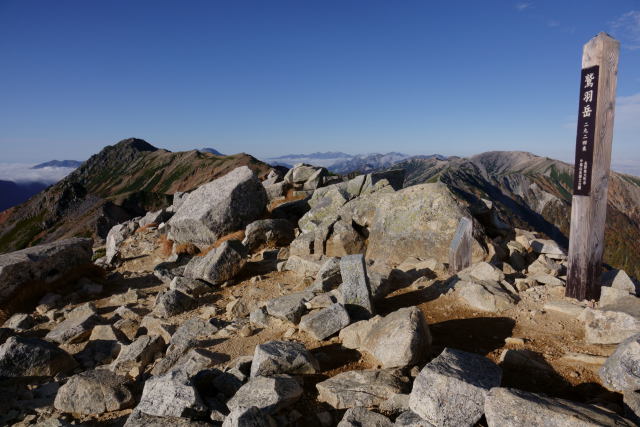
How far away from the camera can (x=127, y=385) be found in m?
6.83

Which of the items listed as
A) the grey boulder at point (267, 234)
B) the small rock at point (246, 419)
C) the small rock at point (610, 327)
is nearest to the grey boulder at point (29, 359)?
the small rock at point (246, 419)

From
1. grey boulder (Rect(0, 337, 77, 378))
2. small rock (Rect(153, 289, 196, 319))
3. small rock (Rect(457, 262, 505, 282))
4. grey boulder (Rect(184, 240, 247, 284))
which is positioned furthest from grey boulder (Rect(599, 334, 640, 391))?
grey boulder (Rect(0, 337, 77, 378))

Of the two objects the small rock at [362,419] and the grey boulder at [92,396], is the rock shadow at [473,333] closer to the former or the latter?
the small rock at [362,419]

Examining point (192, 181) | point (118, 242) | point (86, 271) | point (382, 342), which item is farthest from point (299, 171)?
point (192, 181)

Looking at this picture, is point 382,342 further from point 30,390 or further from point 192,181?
point 192,181

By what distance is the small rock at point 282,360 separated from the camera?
6230 mm

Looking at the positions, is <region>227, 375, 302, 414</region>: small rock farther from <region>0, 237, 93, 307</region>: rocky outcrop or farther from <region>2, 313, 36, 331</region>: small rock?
<region>0, 237, 93, 307</region>: rocky outcrop

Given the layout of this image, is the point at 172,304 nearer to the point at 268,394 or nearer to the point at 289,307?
the point at 289,307

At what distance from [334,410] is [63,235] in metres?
84.0

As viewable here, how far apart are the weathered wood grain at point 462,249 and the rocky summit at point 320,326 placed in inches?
5.9

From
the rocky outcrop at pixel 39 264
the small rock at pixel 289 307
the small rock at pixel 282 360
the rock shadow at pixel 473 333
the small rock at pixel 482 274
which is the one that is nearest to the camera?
the small rock at pixel 282 360

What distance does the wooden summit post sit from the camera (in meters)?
8.73

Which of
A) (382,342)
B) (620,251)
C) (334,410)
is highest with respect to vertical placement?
(382,342)

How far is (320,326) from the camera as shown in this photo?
8.16 meters
